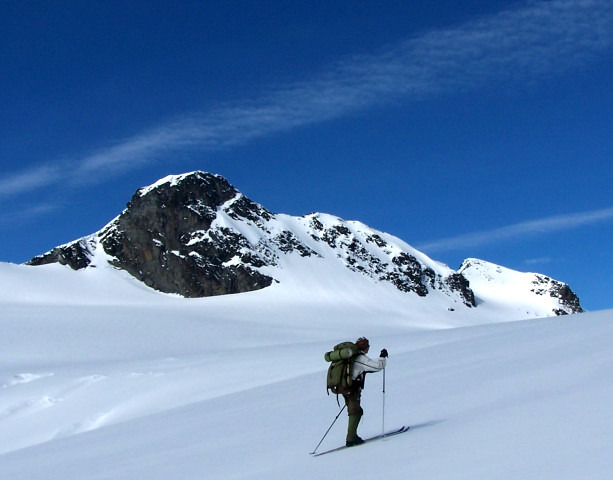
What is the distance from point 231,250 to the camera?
122375 mm

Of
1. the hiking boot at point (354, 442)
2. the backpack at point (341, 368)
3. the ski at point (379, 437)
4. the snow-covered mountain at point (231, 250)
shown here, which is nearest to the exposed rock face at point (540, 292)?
the snow-covered mountain at point (231, 250)

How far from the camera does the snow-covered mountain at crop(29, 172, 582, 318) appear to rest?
389 feet

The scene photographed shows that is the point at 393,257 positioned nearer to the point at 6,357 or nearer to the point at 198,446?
the point at 6,357

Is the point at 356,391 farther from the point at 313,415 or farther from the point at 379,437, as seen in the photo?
the point at 313,415

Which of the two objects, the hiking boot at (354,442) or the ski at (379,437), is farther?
the hiking boot at (354,442)

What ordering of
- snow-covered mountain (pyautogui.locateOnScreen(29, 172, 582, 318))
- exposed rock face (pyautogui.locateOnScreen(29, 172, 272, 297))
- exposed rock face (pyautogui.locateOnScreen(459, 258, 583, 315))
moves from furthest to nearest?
exposed rock face (pyautogui.locateOnScreen(459, 258, 583, 315)), snow-covered mountain (pyautogui.locateOnScreen(29, 172, 582, 318)), exposed rock face (pyautogui.locateOnScreen(29, 172, 272, 297))

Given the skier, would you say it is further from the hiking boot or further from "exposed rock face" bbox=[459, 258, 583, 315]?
"exposed rock face" bbox=[459, 258, 583, 315]

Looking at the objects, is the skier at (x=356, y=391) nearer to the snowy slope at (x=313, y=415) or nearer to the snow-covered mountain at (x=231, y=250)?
the snowy slope at (x=313, y=415)

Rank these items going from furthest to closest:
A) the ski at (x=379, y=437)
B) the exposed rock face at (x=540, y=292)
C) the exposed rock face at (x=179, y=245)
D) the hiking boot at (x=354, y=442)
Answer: the exposed rock face at (x=540, y=292)
the exposed rock face at (x=179, y=245)
the hiking boot at (x=354, y=442)
the ski at (x=379, y=437)

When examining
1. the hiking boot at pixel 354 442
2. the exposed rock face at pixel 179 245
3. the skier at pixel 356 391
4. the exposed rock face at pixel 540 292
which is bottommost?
the hiking boot at pixel 354 442

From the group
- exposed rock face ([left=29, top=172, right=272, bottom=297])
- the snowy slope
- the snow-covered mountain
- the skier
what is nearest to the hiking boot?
the skier

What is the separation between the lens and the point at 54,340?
170 feet

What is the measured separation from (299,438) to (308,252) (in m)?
123

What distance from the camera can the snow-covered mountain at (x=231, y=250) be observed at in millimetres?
118688
